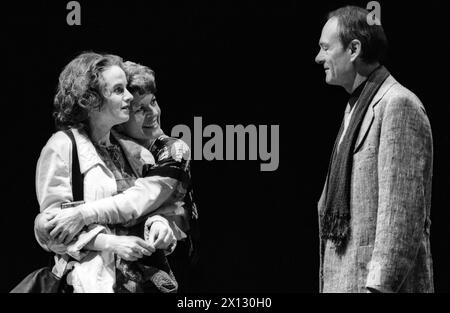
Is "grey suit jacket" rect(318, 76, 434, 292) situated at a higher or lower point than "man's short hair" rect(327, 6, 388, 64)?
lower

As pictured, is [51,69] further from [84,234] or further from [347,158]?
[347,158]

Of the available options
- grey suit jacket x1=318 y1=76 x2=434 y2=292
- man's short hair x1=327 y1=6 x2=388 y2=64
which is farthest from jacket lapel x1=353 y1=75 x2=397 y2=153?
man's short hair x1=327 y1=6 x2=388 y2=64

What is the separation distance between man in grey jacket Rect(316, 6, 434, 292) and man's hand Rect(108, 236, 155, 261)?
58 centimetres

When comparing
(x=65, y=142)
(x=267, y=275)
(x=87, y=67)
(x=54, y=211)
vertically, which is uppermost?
(x=87, y=67)

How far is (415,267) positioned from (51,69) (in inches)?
67.8

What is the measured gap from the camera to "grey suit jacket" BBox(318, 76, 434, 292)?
270 centimetres

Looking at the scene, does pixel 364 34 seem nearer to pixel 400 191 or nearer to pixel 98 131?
pixel 400 191

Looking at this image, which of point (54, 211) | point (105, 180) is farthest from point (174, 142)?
point (54, 211)

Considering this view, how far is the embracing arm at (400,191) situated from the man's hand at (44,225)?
39.1 inches

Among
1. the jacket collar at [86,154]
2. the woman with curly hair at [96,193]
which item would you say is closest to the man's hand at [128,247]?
the woman with curly hair at [96,193]

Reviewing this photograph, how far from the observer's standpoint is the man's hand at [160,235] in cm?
294

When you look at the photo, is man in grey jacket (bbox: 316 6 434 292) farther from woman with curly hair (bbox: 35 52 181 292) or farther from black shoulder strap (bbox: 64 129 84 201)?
black shoulder strap (bbox: 64 129 84 201)

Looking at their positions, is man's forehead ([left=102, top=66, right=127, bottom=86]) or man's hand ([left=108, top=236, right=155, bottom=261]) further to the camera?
man's forehead ([left=102, top=66, right=127, bottom=86])
